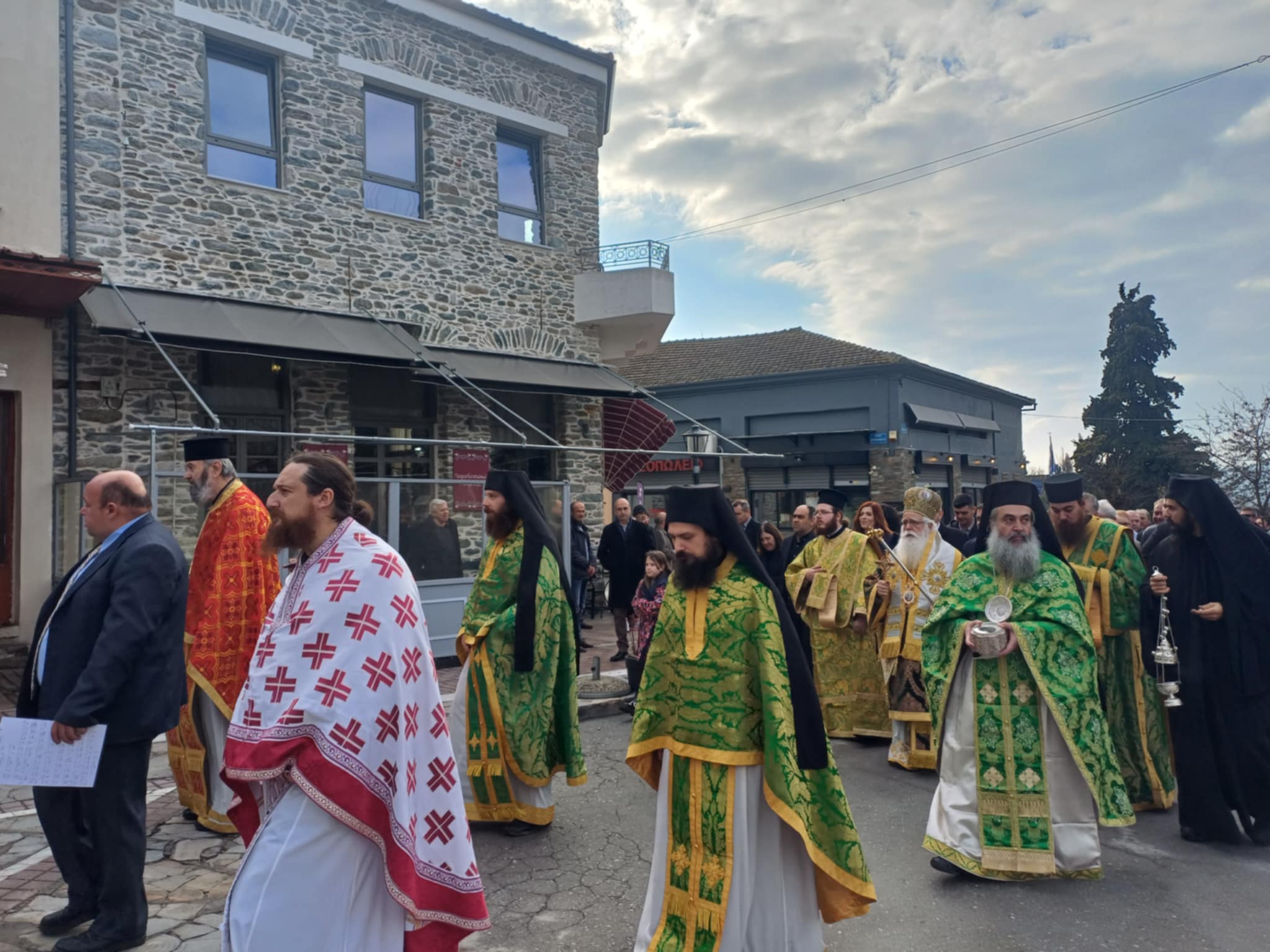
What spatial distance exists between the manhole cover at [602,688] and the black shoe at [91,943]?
5.51 m

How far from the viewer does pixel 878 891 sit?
4656 mm

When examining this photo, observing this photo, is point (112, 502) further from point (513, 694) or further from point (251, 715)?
point (513, 694)

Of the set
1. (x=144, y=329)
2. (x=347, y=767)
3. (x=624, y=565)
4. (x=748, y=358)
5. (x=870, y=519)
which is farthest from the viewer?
(x=748, y=358)

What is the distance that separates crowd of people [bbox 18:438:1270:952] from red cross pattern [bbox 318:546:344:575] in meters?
0.03

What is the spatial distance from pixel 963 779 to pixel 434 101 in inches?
488

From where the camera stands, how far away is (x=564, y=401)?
15.8 metres

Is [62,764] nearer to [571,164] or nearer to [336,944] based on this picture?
[336,944]

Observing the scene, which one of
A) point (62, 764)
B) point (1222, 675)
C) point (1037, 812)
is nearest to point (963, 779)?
point (1037, 812)

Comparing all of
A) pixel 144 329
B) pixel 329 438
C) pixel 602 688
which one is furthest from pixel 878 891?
pixel 144 329

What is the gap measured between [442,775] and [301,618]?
2.16 ft

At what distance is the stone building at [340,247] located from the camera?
10.6 metres

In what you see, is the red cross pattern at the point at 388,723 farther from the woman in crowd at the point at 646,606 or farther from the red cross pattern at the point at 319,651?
the woman in crowd at the point at 646,606

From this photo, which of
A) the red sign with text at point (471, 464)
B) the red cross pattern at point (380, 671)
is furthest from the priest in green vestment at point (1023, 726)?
the red sign with text at point (471, 464)

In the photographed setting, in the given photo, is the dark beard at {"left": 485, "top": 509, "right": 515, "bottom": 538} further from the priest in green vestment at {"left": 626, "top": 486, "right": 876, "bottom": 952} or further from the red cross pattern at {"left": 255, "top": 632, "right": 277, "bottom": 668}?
the red cross pattern at {"left": 255, "top": 632, "right": 277, "bottom": 668}
